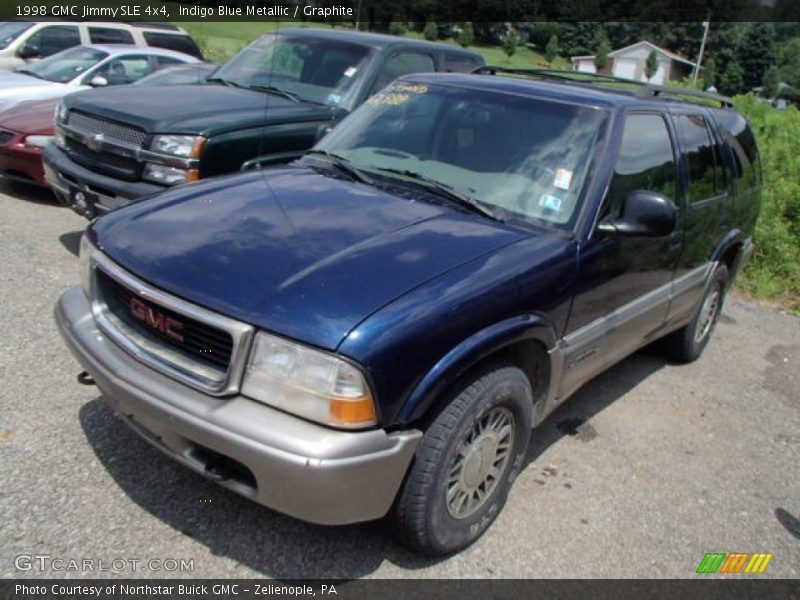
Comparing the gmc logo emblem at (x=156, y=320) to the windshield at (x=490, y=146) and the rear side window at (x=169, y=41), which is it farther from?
the rear side window at (x=169, y=41)

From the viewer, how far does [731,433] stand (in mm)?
4363

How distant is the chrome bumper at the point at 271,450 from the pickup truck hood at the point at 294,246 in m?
0.30

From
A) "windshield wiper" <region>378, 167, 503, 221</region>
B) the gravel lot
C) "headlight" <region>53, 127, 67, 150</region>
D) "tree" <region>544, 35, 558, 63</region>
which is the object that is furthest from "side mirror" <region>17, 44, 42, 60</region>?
"tree" <region>544, 35, 558, 63</region>

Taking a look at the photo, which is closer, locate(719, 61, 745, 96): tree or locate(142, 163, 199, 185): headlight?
locate(142, 163, 199, 185): headlight

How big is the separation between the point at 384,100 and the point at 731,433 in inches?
114

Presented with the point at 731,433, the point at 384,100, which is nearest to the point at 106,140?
the point at 384,100

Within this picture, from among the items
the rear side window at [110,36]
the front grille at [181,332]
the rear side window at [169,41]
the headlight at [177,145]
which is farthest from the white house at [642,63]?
the front grille at [181,332]

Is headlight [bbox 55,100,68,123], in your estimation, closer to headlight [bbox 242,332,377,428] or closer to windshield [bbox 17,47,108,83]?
windshield [bbox 17,47,108,83]

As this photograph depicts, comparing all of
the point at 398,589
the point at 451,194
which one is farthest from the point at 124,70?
the point at 398,589

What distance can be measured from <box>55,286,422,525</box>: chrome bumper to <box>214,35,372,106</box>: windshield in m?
4.11

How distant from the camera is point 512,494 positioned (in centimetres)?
338

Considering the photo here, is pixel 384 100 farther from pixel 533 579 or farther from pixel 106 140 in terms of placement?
pixel 533 579

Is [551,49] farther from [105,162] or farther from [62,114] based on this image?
[105,162]

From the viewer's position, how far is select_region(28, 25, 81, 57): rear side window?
12.2 metres
